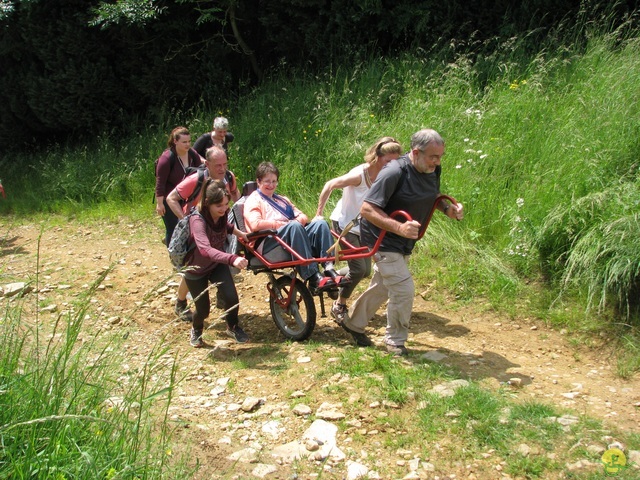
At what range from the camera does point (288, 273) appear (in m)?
6.48

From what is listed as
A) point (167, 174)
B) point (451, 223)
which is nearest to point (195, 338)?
point (167, 174)

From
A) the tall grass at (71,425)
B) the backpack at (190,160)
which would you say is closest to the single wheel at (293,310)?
the backpack at (190,160)

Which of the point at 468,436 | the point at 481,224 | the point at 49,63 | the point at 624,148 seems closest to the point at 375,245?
the point at 468,436

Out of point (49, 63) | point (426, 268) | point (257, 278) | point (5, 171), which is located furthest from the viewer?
point (5, 171)

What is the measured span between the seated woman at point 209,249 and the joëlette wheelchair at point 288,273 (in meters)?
0.25

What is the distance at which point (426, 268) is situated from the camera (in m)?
7.38

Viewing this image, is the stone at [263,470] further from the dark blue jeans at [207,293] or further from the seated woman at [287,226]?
the dark blue jeans at [207,293]

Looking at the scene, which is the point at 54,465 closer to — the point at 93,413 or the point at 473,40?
the point at 93,413

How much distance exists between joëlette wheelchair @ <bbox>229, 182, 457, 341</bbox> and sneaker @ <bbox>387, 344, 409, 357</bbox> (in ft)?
2.29

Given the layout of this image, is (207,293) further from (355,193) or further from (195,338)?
(355,193)

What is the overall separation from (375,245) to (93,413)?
2.57m

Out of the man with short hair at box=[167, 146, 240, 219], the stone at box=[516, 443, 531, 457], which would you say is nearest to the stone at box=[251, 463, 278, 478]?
the stone at box=[516, 443, 531, 457]

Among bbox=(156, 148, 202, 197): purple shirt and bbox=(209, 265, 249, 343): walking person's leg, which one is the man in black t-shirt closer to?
bbox=(209, 265, 249, 343): walking person's leg

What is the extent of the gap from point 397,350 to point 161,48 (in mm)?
10268
